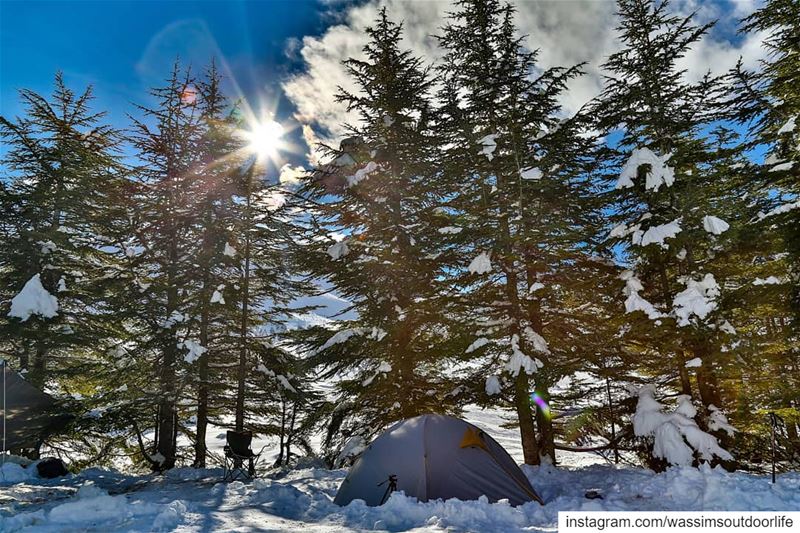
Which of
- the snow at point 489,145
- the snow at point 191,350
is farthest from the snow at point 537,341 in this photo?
the snow at point 191,350

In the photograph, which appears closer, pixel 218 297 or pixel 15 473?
pixel 15 473

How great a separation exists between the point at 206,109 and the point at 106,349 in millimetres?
10948

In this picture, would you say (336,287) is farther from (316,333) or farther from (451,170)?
(451,170)

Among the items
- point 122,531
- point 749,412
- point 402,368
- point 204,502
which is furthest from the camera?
point 402,368

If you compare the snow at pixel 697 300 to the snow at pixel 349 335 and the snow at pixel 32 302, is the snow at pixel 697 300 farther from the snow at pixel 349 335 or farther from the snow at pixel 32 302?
the snow at pixel 32 302

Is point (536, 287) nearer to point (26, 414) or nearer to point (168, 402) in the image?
point (168, 402)

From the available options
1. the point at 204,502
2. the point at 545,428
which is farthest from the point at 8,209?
the point at 545,428

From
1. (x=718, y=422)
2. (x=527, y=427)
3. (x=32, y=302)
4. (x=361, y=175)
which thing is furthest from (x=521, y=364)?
(x=32, y=302)

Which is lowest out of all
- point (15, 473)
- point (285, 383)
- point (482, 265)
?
point (15, 473)

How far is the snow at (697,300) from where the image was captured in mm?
9551

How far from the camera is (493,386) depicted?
12102 millimetres

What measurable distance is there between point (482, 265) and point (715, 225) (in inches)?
214

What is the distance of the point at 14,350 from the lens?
1683 centimetres

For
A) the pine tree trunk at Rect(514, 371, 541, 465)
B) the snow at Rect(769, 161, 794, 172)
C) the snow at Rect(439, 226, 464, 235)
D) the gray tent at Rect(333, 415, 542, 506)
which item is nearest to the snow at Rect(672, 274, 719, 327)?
the snow at Rect(769, 161, 794, 172)
